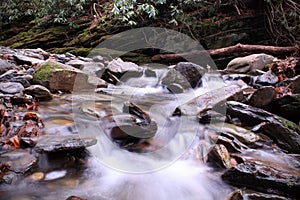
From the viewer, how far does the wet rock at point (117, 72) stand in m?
5.22

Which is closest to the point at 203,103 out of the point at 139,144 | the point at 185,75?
the point at 139,144

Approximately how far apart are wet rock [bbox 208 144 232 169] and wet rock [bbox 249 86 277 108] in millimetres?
1473

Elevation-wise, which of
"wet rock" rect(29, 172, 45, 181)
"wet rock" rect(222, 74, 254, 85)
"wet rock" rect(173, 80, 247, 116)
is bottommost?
"wet rock" rect(222, 74, 254, 85)

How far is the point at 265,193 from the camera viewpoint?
1827mm

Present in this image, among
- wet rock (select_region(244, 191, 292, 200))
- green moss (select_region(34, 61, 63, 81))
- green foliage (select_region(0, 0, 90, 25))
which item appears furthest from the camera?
green foliage (select_region(0, 0, 90, 25))

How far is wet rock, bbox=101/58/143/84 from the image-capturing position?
17.1 feet

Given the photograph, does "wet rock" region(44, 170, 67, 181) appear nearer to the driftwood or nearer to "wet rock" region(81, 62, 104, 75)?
"wet rock" region(81, 62, 104, 75)

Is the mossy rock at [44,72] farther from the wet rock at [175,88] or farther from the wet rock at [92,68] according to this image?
the wet rock at [175,88]

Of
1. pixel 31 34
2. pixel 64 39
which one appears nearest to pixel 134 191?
pixel 64 39

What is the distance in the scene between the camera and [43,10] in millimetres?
9148

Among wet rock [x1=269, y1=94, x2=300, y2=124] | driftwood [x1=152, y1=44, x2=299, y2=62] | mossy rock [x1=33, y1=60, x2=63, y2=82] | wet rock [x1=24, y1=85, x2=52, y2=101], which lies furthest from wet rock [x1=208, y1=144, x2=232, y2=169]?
driftwood [x1=152, y1=44, x2=299, y2=62]

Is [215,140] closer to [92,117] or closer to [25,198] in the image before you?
[92,117]

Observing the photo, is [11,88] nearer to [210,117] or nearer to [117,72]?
[117,72]

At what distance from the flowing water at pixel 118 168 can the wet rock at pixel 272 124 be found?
64 cm
